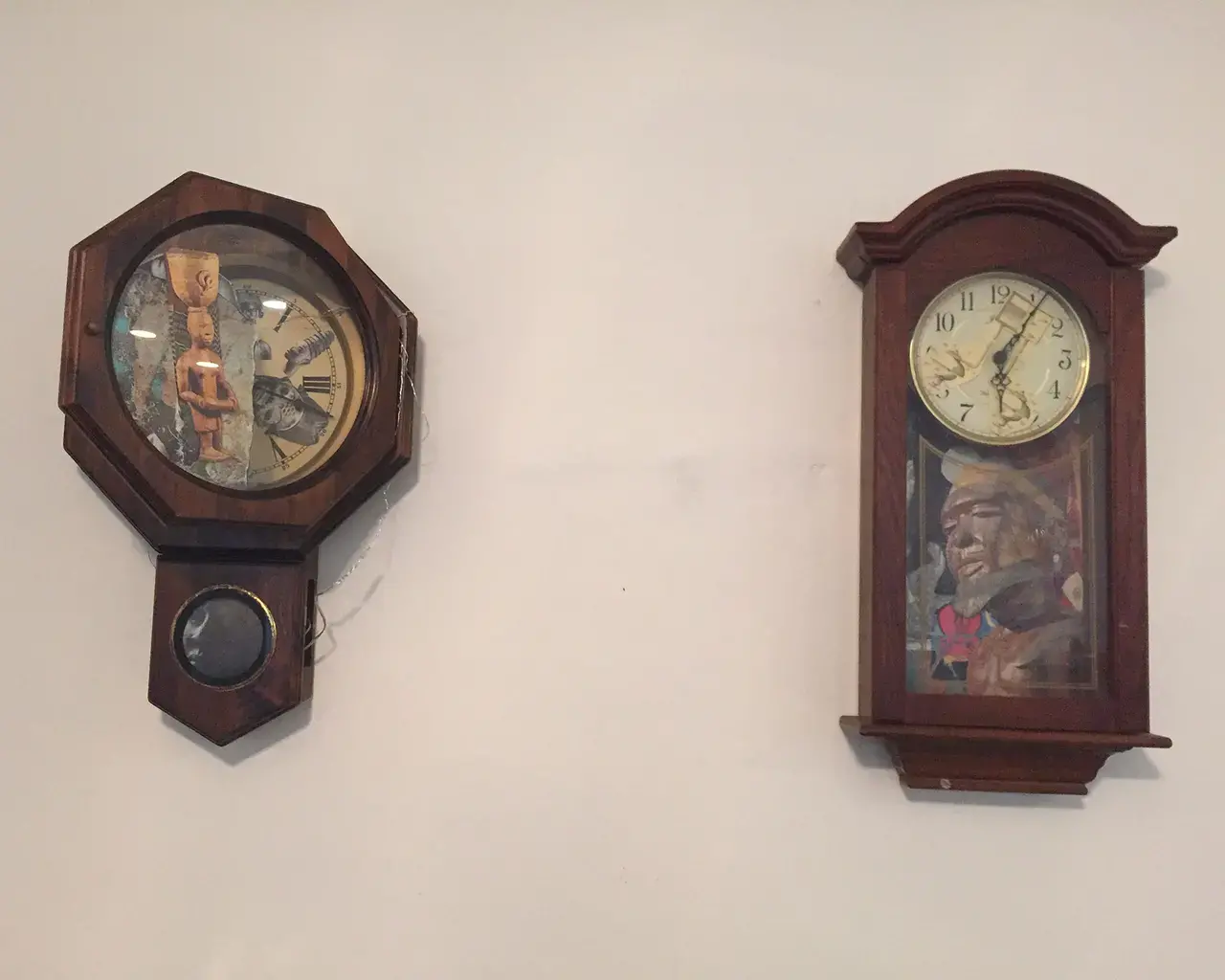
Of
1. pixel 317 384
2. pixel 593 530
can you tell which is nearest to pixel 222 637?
pixel 317 384

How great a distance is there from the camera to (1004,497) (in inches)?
36.6

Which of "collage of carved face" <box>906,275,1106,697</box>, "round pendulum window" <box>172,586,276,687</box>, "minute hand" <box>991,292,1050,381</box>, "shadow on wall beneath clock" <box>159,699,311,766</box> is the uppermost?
"minute hand" <box>991,292,1050,381</box>

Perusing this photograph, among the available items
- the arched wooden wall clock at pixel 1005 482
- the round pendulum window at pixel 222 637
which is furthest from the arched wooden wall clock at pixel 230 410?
the arched wooden wall clock at pixel 1005 482

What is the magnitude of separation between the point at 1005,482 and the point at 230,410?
2.36 feet

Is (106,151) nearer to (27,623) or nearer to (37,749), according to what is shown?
(27,623)

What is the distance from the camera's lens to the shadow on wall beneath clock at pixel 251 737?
3.10ft

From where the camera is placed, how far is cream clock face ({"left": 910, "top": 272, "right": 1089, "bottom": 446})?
93cm

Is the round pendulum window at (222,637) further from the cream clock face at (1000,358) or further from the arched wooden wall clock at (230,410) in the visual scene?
the cream clock face at (1000,358)

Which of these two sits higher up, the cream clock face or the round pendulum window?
the cream clock face

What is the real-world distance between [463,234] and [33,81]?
1.53 feet

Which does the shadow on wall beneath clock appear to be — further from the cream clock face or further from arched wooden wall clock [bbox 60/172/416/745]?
the cream clock face

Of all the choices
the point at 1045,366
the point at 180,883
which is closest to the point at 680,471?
the point at 1045,366

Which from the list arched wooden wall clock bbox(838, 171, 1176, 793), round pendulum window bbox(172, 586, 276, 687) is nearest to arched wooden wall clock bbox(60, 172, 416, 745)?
round pendulum window bbox(172, 586, 276, 687)

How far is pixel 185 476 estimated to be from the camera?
0.87m
